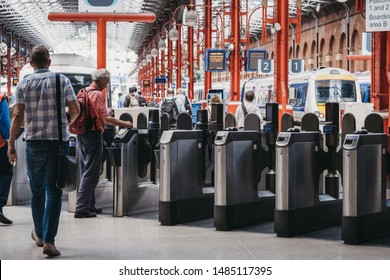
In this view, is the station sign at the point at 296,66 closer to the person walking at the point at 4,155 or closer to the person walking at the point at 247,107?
the person walking at the point at 247,107

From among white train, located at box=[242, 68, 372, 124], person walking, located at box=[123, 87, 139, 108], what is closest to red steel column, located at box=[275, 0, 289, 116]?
person walking, located at box=[123, 87, 139, 108]

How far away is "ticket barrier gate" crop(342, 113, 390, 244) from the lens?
27.7ft

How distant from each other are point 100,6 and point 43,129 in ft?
20.6

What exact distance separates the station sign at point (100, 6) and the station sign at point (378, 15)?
414cm

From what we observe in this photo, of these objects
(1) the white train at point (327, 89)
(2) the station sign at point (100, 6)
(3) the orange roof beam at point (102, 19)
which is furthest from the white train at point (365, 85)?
(2) the station sign at point (100, 6)

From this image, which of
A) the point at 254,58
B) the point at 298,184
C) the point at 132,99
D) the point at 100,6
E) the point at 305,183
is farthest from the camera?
the point at 254,58

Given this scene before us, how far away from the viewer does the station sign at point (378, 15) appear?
13766 mm

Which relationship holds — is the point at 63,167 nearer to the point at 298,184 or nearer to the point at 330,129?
the point at 298,184

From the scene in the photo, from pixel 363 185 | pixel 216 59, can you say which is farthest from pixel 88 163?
pixel 216 59

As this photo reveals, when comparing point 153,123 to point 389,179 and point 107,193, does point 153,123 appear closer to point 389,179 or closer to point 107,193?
point 107,193

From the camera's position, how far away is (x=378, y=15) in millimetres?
13844
